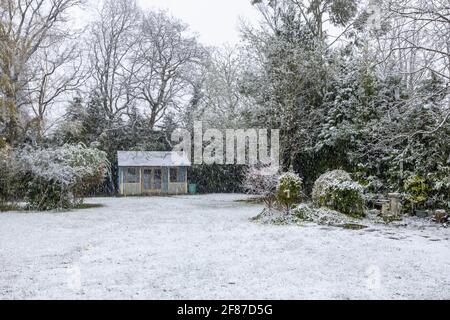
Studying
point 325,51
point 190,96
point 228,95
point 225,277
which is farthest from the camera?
point 190,96

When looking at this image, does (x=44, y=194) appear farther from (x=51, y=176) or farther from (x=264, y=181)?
(x=264, y=181)

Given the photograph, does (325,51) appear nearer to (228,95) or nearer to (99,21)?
(228,95)

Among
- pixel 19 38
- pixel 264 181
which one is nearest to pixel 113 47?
pixel 19 38

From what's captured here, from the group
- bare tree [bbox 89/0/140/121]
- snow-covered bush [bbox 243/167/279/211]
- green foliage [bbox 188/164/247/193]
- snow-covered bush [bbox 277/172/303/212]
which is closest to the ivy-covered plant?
snow-covered bush [bbox 277/172/303/212]

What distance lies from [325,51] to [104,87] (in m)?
18.9

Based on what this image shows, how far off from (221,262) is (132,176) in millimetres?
23024

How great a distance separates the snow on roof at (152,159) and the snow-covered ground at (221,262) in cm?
1706

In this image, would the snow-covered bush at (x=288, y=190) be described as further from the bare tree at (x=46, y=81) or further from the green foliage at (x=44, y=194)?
the bare tree at (x=46, y=81)

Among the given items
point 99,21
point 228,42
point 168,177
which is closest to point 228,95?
point 228,42

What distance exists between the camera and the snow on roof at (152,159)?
29097 millimetres

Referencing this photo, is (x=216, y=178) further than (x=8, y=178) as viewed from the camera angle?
Yes

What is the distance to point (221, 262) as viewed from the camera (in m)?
7.20

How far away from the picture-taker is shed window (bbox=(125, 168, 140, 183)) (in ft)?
95.8

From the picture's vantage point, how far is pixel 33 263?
718 centimetres
